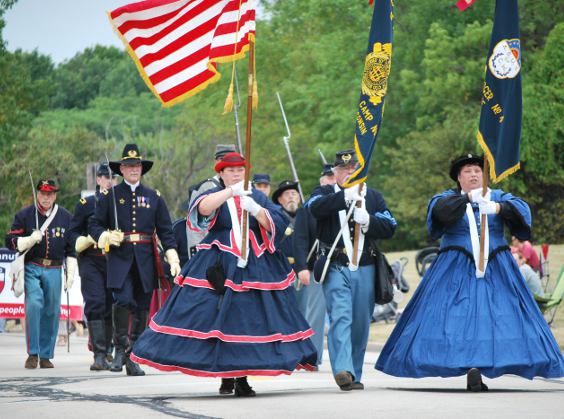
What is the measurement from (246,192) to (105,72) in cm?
9477

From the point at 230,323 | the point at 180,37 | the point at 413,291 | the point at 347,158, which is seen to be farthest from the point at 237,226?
the point at 413,291

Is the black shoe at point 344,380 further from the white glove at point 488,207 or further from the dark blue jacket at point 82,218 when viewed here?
the dark blue jacket at point 82,218

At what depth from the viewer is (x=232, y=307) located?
36.0ft

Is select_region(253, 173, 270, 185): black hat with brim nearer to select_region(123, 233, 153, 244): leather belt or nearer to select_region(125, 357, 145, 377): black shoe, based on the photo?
select_region(123, 233, 153, 244): leather belt

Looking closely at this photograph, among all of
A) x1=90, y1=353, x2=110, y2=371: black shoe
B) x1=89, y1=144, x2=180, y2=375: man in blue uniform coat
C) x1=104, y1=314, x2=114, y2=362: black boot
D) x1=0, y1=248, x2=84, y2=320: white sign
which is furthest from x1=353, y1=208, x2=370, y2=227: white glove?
x1=0, y1=248, x2=84, y2=320: white sign

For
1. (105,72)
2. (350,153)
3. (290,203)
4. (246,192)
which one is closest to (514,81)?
(350,153)

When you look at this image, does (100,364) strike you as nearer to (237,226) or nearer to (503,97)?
(237,226)

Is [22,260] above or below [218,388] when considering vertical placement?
above

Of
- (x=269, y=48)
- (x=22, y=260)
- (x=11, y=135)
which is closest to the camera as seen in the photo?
(x=22, y=260)

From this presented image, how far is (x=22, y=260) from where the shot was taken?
15.9 metres

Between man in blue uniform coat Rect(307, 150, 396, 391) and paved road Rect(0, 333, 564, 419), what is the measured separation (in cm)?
46

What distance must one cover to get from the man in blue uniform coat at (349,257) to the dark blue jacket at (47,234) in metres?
4.67

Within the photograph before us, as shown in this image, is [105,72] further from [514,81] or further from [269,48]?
[514,81]

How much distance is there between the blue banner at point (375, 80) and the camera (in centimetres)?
1198
